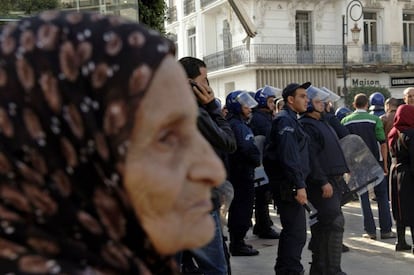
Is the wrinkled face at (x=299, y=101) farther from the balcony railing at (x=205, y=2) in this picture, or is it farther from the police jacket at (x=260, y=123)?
the balcony railing at (x=205, y=2)

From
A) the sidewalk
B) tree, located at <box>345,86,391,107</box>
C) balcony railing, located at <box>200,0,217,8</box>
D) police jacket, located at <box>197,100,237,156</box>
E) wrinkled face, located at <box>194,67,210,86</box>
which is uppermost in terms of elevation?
balcony railing, located at <box>200,0,217,8</box>

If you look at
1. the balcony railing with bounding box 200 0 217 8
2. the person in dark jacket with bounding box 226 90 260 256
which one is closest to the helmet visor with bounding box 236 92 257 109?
the person in dark jacket with bounding box 226 90 260 256

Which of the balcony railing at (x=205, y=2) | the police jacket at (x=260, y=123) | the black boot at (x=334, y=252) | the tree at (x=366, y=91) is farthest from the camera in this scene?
the balcony railing at (x=205, y=2)

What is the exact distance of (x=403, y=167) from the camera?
6688 millimetres

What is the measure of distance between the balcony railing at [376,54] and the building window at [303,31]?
8.54 feet

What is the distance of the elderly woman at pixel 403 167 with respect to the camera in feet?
21.3

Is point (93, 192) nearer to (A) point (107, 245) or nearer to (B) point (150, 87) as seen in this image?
(A) point (107, 245)

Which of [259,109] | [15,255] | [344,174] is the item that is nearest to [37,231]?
[15,255]

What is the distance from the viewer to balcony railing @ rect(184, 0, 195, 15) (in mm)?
32181

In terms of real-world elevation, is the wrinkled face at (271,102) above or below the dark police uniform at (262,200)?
above

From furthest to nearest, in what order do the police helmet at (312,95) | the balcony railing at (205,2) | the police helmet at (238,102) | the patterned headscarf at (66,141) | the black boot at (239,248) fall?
the balcony railing at (205,2) → the police helmet at (238,102) → the black boot at (239,248) → the police helmet at (312,95) → the patterned headscarf at (66,141)

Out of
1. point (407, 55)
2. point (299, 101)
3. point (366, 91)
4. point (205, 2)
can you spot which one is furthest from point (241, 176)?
point (205, 2)

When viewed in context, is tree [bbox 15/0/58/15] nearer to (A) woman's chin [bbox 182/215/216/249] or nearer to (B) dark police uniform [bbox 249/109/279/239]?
(A) woman's chin [bbox 182/215/216/249]

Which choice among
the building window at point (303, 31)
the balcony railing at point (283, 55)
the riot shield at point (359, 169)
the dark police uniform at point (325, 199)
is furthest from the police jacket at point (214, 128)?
the building window at point (303, 31)
